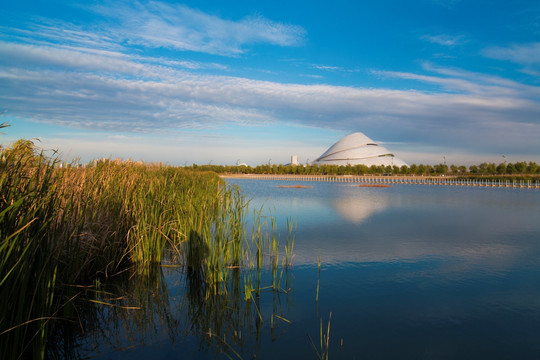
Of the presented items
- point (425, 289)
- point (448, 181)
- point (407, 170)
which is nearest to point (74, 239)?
point (425, 289)

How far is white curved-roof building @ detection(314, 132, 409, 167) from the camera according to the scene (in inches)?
4301

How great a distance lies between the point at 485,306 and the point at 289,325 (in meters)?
3.36

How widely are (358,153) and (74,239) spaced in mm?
110125

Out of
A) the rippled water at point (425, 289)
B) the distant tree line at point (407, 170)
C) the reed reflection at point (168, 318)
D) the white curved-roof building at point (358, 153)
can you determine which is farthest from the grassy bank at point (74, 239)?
the white curved-roof building at point (358, 153)

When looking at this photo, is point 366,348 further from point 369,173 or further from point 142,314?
point 369,173

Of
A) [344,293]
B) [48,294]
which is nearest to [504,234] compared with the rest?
[344,293]

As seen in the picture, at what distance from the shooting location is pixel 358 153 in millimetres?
110125

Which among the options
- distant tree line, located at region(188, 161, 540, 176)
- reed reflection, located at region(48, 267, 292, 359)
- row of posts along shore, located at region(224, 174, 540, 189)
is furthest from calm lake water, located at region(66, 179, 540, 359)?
distant tree line, located at region(188, 161, 540, 176)

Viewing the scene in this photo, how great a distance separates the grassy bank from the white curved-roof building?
104 m

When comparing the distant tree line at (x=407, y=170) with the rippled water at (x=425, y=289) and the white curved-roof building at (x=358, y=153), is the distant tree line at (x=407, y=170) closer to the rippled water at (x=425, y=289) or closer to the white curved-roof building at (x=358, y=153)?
the white curved-roof building at (x=358, y=153)

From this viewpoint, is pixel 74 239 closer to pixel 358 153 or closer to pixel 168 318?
pixel 168 318

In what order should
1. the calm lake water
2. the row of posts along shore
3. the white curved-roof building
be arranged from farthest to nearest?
the white curved-roof building < the row of posts along shore < the calm lake water

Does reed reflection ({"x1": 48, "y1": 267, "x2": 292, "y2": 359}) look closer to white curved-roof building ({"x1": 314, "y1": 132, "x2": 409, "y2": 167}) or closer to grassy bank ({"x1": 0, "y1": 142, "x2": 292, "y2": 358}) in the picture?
grassy bank ({"x1": 0, "y1": 142, "x2": 292, "y2": 358})

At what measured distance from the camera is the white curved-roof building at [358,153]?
358ft
